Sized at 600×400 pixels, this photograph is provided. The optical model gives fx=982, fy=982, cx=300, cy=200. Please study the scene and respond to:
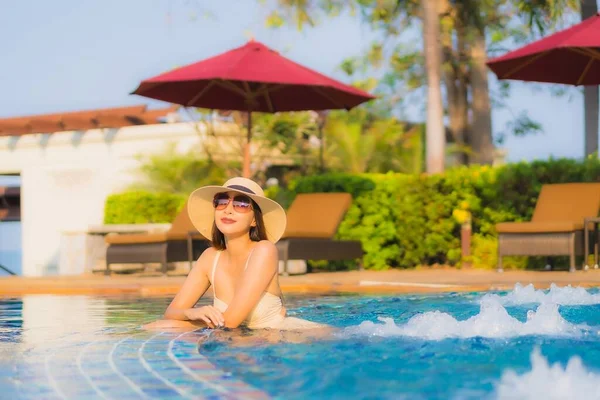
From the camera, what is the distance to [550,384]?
3.75m

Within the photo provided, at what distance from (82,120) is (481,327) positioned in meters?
27.7

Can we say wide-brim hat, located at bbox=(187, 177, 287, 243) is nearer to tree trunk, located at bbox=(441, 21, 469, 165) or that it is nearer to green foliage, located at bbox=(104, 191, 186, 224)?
green foliage, located at bbox=(104, 191, 186, 224)

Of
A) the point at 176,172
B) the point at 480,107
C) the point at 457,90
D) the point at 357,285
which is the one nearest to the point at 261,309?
the point at 357,285

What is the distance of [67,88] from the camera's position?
1991cm

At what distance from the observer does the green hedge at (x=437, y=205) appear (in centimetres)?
1331

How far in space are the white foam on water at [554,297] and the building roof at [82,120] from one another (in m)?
23.2

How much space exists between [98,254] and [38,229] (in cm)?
1774

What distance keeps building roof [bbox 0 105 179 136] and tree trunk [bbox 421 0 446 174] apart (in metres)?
15.3

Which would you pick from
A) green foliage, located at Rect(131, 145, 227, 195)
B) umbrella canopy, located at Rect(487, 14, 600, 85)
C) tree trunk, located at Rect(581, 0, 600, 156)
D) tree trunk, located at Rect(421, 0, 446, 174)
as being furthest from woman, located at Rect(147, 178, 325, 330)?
green foliage, located at Rect(131, 145, 227, 195)

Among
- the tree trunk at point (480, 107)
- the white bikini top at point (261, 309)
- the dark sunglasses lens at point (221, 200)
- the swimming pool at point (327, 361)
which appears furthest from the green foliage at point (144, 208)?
the dark sunglasses lens at point (221, 200)

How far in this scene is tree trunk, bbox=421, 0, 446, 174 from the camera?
16.3m

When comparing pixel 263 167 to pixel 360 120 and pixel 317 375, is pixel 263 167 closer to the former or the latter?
pixel 360 120

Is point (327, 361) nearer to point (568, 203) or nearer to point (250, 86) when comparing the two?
point (568, 203)

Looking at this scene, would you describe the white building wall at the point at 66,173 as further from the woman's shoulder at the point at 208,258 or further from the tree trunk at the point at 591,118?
the woman's shoulder at the point at 208,258
